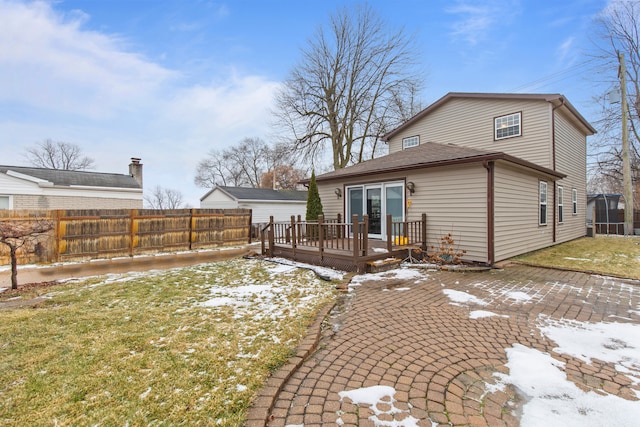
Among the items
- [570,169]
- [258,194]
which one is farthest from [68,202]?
[570,169]

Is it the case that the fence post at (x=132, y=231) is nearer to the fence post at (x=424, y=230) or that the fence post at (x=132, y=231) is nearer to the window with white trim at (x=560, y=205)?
the fence post at (x=424, y=230)

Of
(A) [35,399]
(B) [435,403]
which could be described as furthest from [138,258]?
(B) [435,403]

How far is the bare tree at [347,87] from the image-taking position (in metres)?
18.2

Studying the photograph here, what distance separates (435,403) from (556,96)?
11.7m

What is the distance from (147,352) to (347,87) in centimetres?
1888

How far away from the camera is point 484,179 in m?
7.08

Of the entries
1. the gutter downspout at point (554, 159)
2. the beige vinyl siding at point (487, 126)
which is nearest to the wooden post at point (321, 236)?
the beige vinyl siding at point (487, 126)

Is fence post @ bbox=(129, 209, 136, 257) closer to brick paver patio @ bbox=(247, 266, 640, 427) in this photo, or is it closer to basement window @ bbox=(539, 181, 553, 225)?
brick paver patio @ bbox=(247, 266, 640, 427)

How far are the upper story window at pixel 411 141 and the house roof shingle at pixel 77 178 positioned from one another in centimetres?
1392

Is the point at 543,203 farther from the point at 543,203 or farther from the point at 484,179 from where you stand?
the point at 484,179

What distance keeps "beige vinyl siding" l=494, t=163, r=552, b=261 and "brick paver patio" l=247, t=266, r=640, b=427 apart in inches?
88.5

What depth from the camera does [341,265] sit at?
22.7 feet

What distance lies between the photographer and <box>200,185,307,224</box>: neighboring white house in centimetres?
1884

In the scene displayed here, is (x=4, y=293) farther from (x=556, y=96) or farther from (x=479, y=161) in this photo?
(x=556, y=96)
